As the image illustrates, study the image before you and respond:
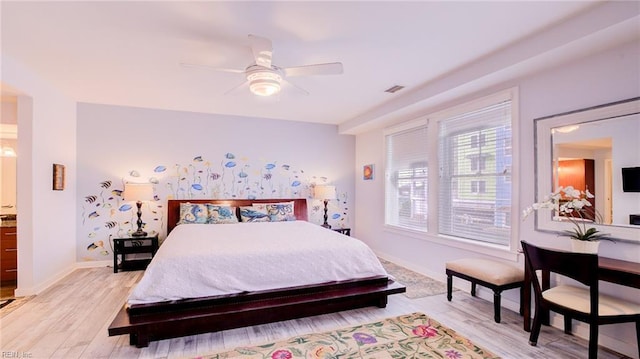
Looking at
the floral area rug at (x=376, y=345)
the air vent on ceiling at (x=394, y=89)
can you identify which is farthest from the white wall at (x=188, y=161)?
the floral area rug at (x=376, y=345)

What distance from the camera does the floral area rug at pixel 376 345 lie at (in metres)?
2.18

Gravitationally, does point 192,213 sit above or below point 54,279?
above

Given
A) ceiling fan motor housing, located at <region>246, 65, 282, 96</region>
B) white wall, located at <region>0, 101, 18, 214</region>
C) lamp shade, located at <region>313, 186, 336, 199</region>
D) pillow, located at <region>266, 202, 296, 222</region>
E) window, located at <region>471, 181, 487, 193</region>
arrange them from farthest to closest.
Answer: lamp shade, located at <region>313, 186, 336, 199</region>
pillow, located at <region>266, 202, 296, 222</region>
white wall, located at <region>0, 101, 18, 214</region>
window, located at <region>471, 181, 487, 193</region>
ceiling fan motor housing, located at <region>246, 65, 282, 96</region>

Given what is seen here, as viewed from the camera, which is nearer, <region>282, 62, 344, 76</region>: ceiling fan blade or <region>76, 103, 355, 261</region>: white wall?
<region>282, 62, 344, 76</region>: ceiling fan blade

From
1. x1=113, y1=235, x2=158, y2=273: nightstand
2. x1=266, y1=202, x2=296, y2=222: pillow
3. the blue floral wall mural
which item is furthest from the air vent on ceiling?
x1=113, y1=235, x2=158, y2=273: nightstand

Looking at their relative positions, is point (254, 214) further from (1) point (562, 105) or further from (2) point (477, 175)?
(1) point (562, 105)

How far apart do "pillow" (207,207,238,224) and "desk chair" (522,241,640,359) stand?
153 inches

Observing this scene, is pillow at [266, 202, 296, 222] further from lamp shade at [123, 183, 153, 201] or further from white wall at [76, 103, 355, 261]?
A: lamp shade at [123, 183, 153, 201]

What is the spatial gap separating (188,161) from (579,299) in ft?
16.8

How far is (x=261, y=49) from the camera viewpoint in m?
2.43

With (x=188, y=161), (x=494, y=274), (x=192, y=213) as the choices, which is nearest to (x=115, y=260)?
(x=192, y=213)

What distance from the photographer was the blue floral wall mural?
15.0 feet

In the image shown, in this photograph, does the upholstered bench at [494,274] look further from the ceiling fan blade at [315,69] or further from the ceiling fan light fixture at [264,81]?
the ceiling fan light fixture at [264,81]

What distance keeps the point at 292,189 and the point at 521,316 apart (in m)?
3.88
